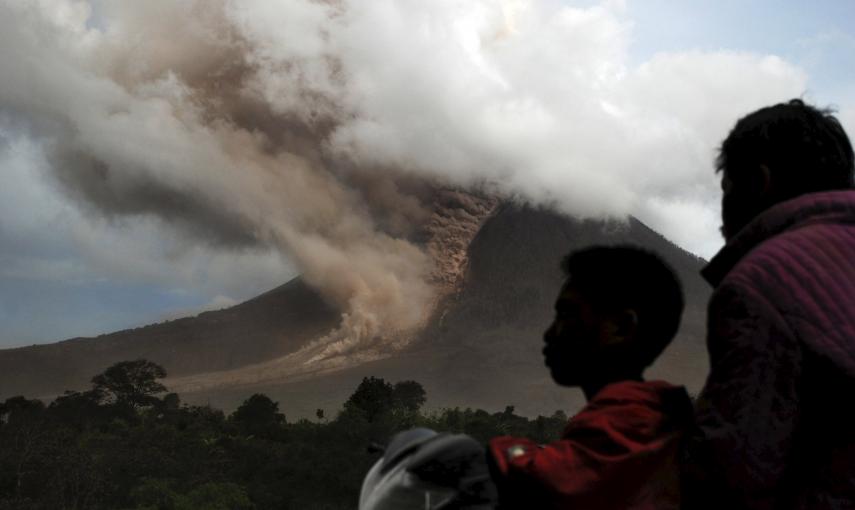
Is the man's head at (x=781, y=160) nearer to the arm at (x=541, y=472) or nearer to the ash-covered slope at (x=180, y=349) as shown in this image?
the arm at (x=541, y=472)

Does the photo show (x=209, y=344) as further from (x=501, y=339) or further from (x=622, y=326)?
(x=622, y=326)

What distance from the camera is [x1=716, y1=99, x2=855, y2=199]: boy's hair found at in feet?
6.86

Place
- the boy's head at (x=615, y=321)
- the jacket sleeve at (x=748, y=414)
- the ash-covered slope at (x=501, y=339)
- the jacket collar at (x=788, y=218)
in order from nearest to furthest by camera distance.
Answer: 1. the jacket sleeve at (x=748, y=414)
2. the jacket collar at (x=788, y=218)
3. the boy's head at (x=615, y=321)
4. the ash-covered slope at (x=501, y=339)

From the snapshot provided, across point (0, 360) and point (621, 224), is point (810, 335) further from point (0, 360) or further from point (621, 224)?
point (0, 360)

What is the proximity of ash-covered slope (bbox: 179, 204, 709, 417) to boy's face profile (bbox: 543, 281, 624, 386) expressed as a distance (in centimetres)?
12158

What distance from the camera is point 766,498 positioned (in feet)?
5.67

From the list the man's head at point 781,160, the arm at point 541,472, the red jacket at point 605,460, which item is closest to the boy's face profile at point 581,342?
the red jacket at point 605,460

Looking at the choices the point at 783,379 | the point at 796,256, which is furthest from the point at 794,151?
the point at 783,379

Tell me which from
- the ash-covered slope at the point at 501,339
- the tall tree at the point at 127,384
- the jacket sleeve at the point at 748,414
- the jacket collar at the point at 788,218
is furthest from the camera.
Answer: the ash-covered slope at the point at 501,339

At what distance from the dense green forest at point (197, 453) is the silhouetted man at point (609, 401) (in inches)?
1271

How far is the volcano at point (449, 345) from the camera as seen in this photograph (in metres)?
139

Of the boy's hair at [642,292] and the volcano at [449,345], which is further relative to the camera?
the volcano at [449,345]

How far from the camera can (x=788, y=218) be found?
6.35ft

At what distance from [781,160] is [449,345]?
505ft
